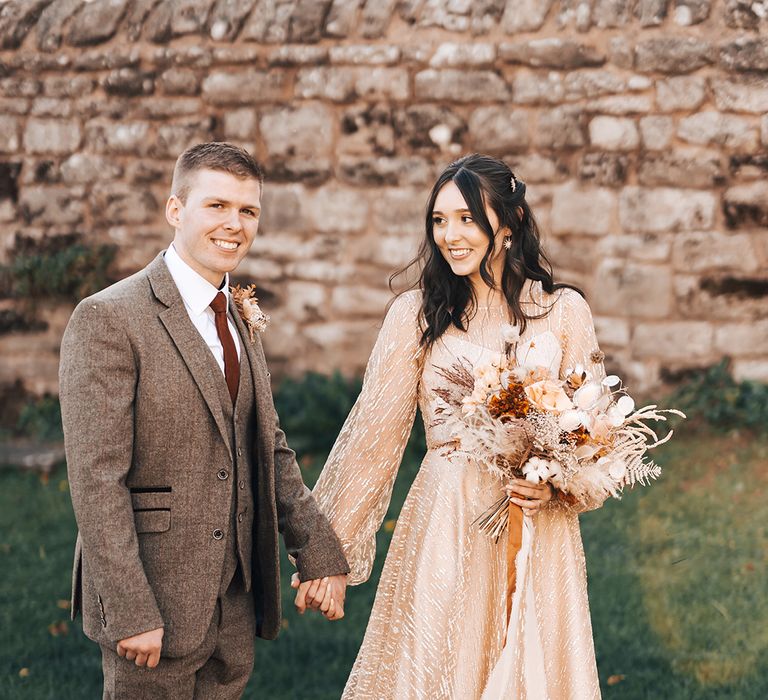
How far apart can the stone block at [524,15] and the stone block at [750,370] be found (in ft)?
7.92

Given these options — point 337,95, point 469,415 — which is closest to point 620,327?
point 337,95

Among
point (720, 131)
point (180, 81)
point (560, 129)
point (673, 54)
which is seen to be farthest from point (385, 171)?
point (720, 131)

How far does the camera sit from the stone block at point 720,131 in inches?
244

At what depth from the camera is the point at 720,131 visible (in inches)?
245

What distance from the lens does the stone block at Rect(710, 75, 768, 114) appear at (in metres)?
6.12

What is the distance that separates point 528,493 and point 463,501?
0.27 metres

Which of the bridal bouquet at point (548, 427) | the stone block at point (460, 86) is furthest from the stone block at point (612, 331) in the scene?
the bridal bouquet at point (548, 427)

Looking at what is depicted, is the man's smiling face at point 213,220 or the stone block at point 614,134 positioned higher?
the stone block at point 614,134

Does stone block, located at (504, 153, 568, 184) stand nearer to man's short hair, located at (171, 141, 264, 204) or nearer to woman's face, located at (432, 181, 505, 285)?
woman's face, located at (432, 181, 505, 285)

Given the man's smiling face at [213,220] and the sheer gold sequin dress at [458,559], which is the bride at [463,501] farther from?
the man's smiling face at [213,220]

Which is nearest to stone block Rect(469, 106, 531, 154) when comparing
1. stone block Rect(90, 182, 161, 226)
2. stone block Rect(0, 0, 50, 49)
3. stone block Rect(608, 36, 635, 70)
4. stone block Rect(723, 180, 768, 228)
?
stone block Rect(608, 36, 635, 70)

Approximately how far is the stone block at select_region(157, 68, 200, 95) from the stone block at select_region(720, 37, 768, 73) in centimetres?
336

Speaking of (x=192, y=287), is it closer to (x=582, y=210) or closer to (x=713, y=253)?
(x=582, y=210)

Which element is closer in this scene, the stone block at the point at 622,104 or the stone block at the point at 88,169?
the stone block at the point at 622,104
